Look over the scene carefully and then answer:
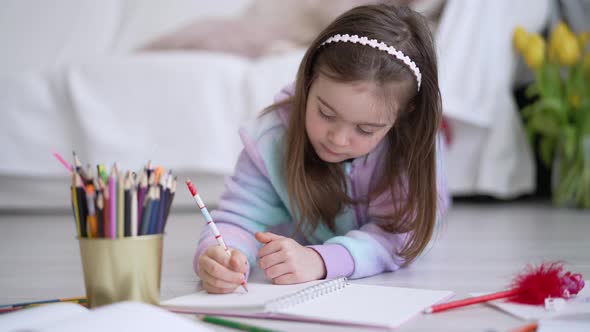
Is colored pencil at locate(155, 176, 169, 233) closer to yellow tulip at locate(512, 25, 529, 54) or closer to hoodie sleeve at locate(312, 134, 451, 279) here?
hoodie sleeve at locate(312, 134, 451, 279)

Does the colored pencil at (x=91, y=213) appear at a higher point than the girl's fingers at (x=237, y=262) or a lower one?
higher

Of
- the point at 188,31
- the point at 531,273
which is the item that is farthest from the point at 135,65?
the point at 531,273

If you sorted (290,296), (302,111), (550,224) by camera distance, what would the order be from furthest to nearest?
1. (550,224)
2. (302,111)
3. (290,296)

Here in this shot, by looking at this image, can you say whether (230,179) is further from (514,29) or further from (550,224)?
(514,29)

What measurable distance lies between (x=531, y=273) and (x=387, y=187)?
317 mm

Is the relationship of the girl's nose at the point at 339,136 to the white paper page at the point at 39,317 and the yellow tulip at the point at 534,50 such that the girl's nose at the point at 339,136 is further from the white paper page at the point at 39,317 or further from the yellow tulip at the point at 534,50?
the yellow tulip at the point at 534,50

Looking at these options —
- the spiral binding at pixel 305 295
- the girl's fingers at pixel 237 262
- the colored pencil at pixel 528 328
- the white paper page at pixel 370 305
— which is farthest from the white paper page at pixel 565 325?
the girl's fingers at pixel 237 262

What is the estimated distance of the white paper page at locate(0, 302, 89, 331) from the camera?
2.18ft

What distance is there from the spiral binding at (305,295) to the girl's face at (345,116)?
209 mm

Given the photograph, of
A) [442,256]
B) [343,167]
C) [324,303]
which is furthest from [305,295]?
[442,256]

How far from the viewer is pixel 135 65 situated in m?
2.00

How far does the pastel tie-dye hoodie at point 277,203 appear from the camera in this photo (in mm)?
1088

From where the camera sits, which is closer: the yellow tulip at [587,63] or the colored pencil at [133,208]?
the colored pencil at [133,208]

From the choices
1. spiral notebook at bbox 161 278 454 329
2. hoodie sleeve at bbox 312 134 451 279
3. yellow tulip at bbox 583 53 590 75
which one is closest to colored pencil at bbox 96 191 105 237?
spiral notebook at bbox 161 278 454 329
